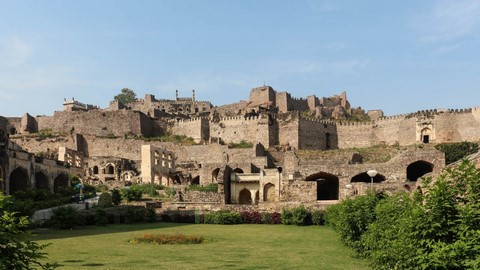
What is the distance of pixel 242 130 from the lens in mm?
69312

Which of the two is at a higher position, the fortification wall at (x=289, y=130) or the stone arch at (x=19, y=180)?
the fortification wall at (x=289, y=130)

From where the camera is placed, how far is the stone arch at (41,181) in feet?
140

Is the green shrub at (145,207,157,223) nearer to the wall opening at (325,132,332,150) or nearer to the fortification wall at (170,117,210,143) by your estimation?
the fortification wall at (170,117,210,143)

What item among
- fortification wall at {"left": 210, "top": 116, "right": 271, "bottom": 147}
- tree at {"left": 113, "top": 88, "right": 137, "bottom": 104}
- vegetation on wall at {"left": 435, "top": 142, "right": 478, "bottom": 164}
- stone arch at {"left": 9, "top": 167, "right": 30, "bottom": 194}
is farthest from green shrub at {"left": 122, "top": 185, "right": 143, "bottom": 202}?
tree at {"left": 113, "top": 88, "right": 137, "bottom": 104}

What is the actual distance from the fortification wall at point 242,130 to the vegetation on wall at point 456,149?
22460mm

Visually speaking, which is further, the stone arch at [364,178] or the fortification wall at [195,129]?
the fortification wall at [195,129]

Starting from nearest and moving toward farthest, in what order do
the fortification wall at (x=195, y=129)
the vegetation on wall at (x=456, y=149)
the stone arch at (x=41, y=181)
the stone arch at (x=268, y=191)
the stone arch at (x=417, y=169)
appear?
1. the stone arch at (x=417, y=169)
2. the stone arch at (x=41, y=181)
3. the stone arch at (x=268, y=191)
4. the vegetation on wall at (x=456, y=149)
5. the fortification wall at (x=195, y=129)

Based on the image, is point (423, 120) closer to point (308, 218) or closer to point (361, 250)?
point (308, 218)

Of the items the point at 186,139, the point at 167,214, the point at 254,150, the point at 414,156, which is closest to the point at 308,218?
the point at 167,214

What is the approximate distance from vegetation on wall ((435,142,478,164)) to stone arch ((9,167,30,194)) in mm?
42828

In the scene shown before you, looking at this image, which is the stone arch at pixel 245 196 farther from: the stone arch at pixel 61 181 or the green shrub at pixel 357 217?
the green shrub at pixel 357 217

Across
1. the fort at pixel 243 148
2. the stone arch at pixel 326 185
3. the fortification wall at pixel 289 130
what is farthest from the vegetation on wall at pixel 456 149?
the fortification wall at pixel 289 130

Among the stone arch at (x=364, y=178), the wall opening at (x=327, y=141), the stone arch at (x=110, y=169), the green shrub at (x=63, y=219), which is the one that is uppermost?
the wall opening at (x=327, y=141)

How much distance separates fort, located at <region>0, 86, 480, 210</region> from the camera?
40375mm
